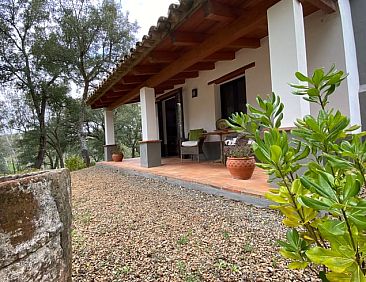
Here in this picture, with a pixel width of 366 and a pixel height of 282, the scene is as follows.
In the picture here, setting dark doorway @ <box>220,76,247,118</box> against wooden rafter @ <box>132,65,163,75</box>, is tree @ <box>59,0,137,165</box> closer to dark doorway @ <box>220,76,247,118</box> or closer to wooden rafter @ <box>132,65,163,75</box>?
wooden rafter @ <box>132,65,163,75</box>

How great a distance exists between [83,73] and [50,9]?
11.4 ft

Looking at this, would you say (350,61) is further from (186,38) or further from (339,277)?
(339,277)

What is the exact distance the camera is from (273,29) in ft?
10.6

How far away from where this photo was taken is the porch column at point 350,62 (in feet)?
12.3

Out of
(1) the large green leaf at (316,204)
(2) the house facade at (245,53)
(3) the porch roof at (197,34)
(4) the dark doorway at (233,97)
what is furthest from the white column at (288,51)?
(4) the dark doorway at (233,97)

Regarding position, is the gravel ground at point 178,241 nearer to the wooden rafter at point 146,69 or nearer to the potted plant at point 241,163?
the potted plant at point 241,163

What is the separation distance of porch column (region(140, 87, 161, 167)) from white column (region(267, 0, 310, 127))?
3847mm

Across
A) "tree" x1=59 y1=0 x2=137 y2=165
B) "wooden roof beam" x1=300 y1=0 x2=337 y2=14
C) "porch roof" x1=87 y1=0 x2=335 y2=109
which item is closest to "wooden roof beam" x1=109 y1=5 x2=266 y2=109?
"porch roof" x1=87 y1=0 x2=335 y2=109

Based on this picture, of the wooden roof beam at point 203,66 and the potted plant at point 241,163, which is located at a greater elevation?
the wooden roof beam at point 203,66

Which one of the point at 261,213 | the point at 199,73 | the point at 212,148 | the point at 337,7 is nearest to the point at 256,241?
the point at 261,213

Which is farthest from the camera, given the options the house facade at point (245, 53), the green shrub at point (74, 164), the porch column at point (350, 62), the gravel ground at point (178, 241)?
the green shrub at point (74, 164)

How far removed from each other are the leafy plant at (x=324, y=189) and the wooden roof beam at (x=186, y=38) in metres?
3.42

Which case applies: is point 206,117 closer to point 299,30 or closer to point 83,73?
point 299,30

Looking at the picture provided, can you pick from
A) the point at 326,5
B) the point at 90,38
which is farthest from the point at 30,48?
the point at 326,5
